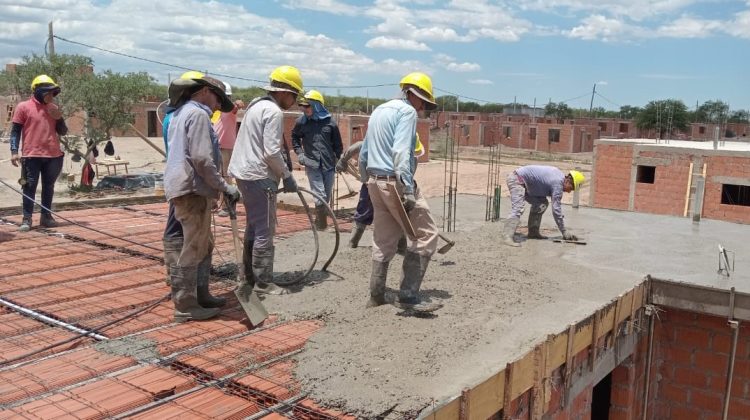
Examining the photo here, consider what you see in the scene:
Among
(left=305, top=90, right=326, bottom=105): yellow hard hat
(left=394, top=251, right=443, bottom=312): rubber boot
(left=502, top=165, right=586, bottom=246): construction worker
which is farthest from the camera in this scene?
(left=502, top=165, right=586, bottom=246): construction worker

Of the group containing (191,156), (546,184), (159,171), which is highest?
(191,156)

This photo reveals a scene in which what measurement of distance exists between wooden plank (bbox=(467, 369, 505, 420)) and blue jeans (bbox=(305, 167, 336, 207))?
3.54 m

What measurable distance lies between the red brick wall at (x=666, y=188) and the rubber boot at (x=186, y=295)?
15008mm

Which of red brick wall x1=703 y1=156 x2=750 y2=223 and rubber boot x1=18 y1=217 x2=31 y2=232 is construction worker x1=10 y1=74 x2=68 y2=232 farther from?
red brick wall x1=703 y1=156 x2=750 y2=223

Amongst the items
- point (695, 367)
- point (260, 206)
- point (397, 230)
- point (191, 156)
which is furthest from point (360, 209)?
point (695, 367)

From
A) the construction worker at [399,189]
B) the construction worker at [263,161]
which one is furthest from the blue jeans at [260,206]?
the construction worker at [399,189]

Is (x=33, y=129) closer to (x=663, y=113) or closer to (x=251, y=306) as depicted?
(x=251, y=306)

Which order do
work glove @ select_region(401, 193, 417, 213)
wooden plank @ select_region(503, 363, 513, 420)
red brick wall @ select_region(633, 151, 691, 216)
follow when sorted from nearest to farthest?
1. wooden plank @ select_region(503, 363, 513, 420)
2. work glove @ select_region(401, 193, 417, 213)
3. red brick wall @ select_region(633, 151, 691, 216)

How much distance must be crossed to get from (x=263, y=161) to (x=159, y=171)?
19751mm

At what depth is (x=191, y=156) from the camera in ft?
12.5

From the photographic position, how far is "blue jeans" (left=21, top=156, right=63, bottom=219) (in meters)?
6.53

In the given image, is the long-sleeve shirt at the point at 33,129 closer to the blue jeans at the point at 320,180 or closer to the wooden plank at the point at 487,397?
the blue jeans at the point at 320,180

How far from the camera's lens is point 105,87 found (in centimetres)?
1788

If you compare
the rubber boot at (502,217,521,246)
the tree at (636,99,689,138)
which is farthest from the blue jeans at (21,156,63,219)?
the tree at (636,99,689,138)
